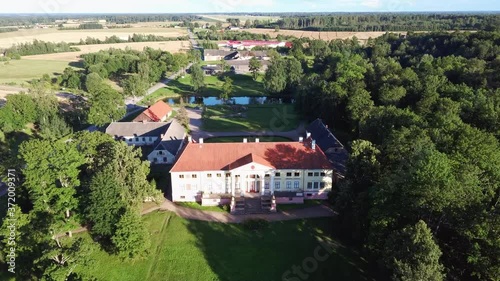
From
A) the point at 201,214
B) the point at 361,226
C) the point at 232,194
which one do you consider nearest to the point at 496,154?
the point at 361,226

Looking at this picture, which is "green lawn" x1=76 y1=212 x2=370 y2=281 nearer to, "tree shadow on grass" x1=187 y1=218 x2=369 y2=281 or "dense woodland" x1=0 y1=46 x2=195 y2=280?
"tree shadow on grass" x1=187 y1=218 x2=369 y2=281

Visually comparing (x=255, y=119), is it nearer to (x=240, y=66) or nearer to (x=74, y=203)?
(x=74, y=203)

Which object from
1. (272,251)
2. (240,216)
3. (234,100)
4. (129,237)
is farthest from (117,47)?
(272,251)

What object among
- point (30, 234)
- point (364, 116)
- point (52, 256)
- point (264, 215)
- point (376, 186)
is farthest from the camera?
point (364, 116)

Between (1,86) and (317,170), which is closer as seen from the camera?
(317,170)

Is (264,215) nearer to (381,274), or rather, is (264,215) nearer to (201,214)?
(201,214)

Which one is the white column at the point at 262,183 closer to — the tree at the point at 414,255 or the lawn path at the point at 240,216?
the lawn path at the point at 240,216
